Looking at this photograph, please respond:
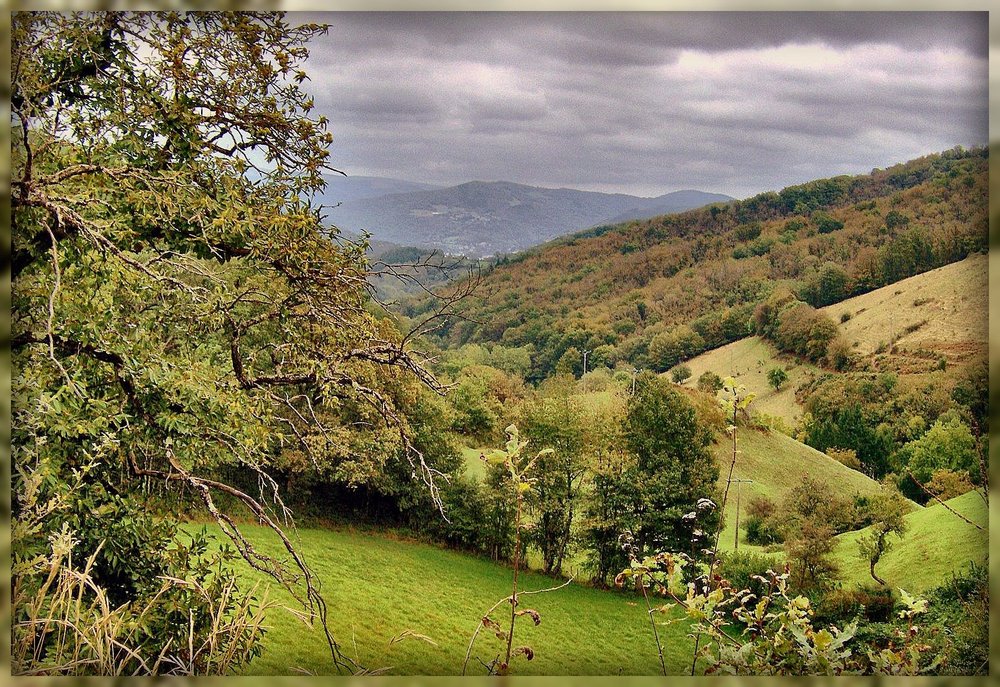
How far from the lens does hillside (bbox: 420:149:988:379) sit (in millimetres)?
6828

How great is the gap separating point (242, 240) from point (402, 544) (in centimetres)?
304

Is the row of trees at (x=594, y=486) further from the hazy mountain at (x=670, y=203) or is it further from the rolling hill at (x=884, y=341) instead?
the hazy mountain at (x=670, y=203)

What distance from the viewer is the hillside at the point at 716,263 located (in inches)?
269

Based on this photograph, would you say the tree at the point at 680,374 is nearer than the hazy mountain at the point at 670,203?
No

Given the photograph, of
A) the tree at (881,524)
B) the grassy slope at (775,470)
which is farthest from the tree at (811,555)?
the grassy slope at (775,470)

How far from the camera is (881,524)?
7656mm

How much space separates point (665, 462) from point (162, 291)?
545cm

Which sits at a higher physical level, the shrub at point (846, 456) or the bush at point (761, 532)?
the shrub at point (846, 456)

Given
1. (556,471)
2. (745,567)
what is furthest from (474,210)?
(745,567)

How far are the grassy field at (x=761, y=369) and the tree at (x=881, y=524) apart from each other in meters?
1.32

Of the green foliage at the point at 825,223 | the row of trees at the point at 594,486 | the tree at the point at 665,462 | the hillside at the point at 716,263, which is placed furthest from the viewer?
the green foliage at the point at 825,223

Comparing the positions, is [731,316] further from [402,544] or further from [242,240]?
[242,240]

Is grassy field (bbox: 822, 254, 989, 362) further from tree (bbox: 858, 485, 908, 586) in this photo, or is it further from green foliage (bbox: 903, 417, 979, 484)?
tree (bbox: 858, 485, 908, 586)

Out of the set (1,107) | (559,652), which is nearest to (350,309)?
(1,107)
